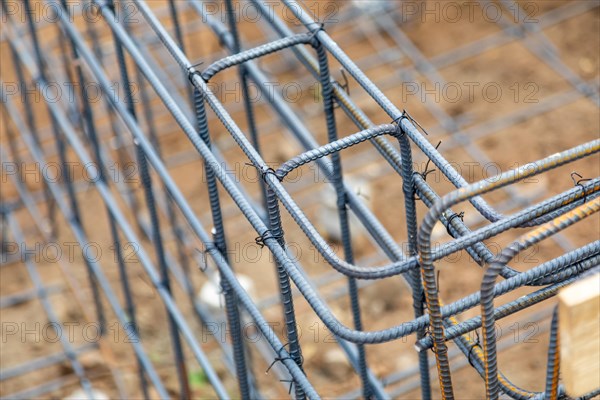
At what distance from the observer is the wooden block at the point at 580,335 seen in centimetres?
162

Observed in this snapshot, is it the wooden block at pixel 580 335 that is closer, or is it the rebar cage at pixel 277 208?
the wooden block at pixel 580 335

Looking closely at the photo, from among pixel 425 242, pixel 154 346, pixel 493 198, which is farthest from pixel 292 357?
pixel 493 198

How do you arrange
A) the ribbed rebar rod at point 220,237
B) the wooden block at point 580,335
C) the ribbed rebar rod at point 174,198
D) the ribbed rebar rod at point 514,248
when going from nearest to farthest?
the wooden block at point 580,335 < the ribbed rebar rod at point 514,248 < the ribbed rebar rod at point 174,198 < the ribbed rebar rod at point 220,237

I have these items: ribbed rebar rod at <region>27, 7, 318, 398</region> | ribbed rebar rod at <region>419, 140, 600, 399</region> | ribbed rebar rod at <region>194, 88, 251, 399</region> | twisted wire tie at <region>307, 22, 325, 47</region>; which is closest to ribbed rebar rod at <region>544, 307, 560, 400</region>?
ribbed rebar rod at <region>419, 140, 600, 399</region>

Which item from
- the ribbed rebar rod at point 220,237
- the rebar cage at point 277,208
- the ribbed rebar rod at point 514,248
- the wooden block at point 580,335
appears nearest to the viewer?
the wooden block at point 580,335

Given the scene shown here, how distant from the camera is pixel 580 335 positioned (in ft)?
5.41

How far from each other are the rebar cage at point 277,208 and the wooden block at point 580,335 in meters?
0.09

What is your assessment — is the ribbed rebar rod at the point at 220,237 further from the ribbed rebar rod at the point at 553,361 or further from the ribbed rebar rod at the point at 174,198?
the ribbed rebar rod at the point at 553,361

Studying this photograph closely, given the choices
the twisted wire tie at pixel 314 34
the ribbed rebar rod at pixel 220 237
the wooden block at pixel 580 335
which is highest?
the twisted wire tie at pixel 314 34

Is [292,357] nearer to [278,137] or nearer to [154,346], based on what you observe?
[154,346]

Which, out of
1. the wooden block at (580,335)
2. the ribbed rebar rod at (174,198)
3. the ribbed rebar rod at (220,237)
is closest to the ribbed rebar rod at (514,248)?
the wooden block at (580,335)

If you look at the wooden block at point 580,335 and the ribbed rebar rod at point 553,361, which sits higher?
the ribbed rebar rod at point 553,361

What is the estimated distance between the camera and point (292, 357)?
7.57ft

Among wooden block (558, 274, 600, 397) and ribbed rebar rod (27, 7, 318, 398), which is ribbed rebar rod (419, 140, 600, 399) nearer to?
wooden block (558, 274, 600, 397)
